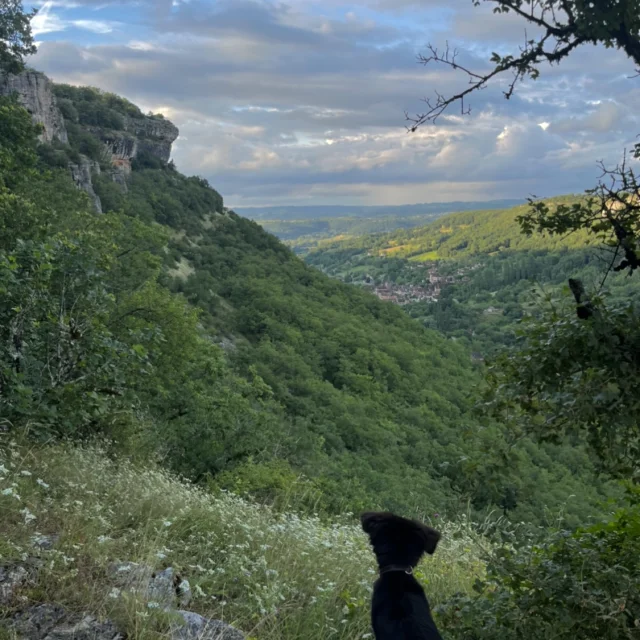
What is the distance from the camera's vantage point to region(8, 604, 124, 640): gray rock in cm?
330

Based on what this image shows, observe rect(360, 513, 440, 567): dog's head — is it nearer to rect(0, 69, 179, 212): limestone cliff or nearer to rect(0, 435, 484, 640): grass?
rect(0, 435, 484, 640): grass

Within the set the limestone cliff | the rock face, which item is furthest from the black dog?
the rock face

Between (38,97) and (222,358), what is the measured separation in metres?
35.9

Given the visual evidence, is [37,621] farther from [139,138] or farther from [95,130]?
[139,138]

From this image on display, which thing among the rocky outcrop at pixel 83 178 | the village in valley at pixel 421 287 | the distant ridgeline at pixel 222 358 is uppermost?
the rocky outcrop at pixel 83 178

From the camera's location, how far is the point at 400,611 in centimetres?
286

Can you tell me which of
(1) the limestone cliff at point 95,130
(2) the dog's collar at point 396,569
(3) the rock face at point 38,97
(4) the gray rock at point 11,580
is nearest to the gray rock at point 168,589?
(4) the gray rock at point 11,580

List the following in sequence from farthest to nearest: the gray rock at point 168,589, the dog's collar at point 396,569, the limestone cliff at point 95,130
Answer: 1. the limestone cliff at point 95,130
2. the gray rock at point 168,589
3. the dog's collar at point 396,569

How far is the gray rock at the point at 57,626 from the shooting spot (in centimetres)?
Result: 330

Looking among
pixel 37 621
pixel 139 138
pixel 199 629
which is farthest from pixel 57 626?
pixel 139 138

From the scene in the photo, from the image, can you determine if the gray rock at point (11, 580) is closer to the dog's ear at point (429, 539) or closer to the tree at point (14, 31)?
the dog's ear at point (429, 539)

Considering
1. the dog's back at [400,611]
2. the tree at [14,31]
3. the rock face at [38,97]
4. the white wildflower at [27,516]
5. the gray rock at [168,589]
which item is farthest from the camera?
the rock face at [38,97]

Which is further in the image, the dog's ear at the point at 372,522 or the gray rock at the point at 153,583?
the gray rock at the point at 153,583

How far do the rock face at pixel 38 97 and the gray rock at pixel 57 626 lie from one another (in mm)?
44649
